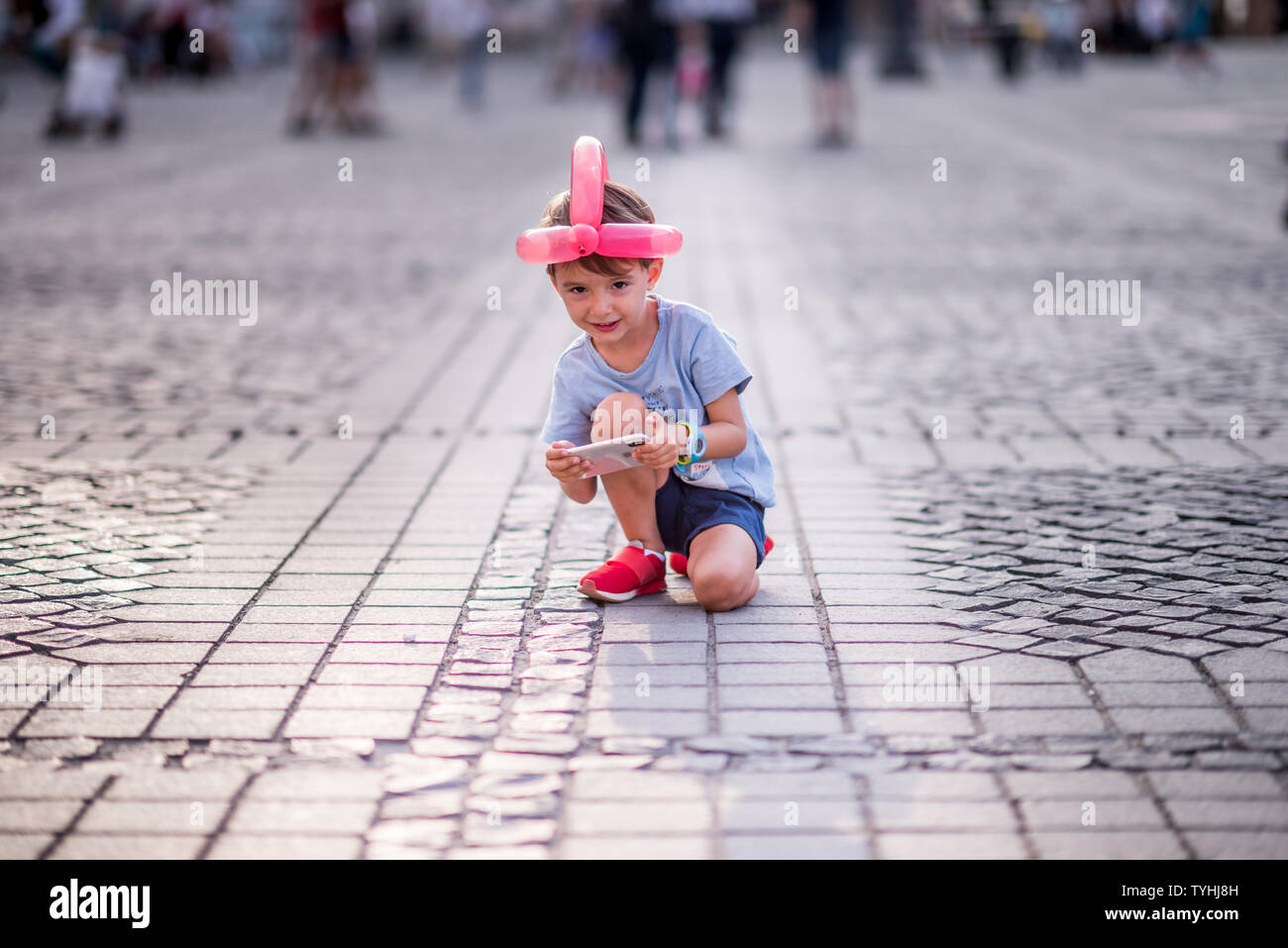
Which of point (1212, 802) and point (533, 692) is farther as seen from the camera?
point (533, 692)

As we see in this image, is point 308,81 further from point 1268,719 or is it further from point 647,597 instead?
point 1268,719

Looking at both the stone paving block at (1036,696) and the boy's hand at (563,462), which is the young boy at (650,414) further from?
the stone paving block at (1036,696)

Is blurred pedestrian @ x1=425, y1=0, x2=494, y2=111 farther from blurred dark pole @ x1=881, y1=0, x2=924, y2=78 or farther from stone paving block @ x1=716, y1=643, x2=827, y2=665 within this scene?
stone paving block @ x1=716, y1=643, x2=827, y2=665

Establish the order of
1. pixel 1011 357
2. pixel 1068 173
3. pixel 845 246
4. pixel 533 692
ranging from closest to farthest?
pixel 533 692
pixel 1011 357
pixel 845 246
pixel 1068 173

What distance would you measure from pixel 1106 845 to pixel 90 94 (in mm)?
18094

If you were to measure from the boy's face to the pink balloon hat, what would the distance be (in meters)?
0.08

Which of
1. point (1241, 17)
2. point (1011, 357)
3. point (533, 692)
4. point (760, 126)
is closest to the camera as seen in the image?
point (533, 692)

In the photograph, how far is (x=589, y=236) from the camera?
345 centimetres

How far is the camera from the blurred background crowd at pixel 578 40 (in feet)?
57.7

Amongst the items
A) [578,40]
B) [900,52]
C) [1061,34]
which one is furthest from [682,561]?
[1061,34]

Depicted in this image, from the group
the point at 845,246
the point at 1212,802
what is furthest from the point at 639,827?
the point at 845,246

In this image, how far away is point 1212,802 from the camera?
8.92ft

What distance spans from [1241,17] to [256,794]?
48.2m

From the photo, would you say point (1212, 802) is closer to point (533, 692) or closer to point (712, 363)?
point (533, 692)
